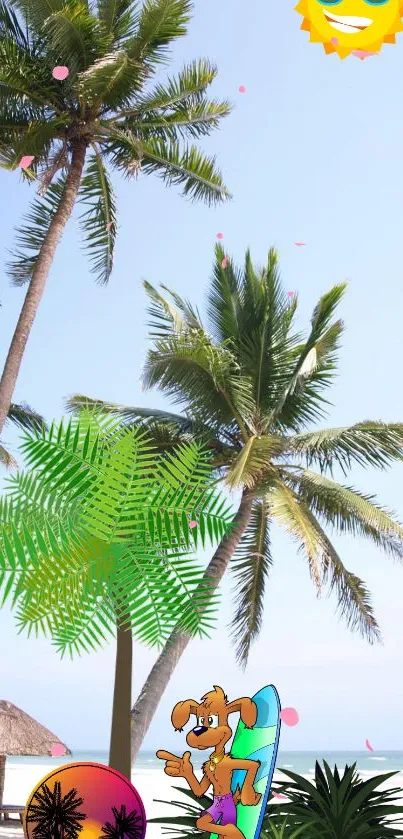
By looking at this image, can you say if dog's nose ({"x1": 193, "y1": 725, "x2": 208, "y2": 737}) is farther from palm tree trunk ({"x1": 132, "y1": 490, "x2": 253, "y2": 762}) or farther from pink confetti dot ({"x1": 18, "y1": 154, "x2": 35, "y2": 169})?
pink confetti dot ({"x1": 18, "y1": 154, "x2": 35, "y2": 169})

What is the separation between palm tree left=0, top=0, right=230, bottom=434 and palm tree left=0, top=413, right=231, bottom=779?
8.53 meters

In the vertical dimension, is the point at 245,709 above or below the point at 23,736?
above

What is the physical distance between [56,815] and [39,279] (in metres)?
10.4

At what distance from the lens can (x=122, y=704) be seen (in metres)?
4.72

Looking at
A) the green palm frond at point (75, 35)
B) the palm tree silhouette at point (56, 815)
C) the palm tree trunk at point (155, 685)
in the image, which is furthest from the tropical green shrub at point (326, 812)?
the green palm frond at point (75, 35)

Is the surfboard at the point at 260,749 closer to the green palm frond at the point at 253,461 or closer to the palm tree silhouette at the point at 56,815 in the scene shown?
the palm tree silhouette at the point at 56,815

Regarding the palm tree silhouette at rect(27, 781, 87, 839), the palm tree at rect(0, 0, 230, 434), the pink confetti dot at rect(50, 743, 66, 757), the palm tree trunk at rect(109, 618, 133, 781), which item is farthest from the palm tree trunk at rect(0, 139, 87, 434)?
the palm tree silhouette at rect(27, 781, 87, 839)

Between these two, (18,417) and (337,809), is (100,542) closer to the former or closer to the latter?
(337,809)

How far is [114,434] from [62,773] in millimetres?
1718

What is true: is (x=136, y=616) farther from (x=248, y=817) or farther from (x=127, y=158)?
(x=127, y=158)

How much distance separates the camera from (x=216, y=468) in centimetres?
1555

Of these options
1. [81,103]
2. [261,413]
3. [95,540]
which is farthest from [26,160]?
[95,540]

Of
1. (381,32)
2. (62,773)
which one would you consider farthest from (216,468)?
(62,773)

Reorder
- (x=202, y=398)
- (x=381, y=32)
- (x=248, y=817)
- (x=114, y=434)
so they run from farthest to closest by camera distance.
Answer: (x=202, y=398)
(x=381, y=32)
(x=114, y=434)
(x=248, y=817)
